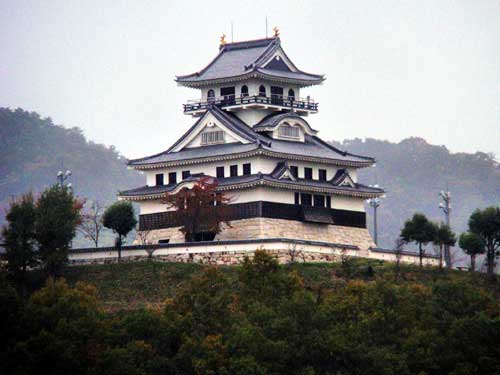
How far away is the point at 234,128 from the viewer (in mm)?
113875

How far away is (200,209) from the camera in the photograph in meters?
109

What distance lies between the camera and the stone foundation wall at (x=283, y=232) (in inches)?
4309

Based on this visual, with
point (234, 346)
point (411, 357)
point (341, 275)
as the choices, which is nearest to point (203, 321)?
point (234, 346)

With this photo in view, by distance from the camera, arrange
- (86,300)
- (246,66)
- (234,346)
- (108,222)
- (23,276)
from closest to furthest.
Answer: (234,346)
(86,300)
(23,276)
(108,222)
(246,66)

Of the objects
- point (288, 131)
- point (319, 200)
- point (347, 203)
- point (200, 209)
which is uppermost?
point (288, 131)

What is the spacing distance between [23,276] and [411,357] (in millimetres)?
26267

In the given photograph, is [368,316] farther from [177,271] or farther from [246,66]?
[246,66]

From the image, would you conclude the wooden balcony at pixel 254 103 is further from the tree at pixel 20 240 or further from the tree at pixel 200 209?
the tree at pixel 20 240

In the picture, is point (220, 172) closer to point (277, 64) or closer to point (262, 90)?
point (262, 90)

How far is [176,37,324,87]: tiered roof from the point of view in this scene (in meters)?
117

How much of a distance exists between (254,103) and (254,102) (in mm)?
94

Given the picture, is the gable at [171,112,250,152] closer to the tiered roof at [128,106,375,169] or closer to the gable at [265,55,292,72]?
the tiered roof at [128,106,375,169]

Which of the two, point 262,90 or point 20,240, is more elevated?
point 262,90

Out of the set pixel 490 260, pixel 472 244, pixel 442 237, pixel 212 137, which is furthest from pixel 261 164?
pixel 490 260
